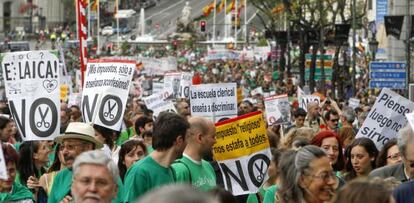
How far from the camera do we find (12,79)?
43.4 ft

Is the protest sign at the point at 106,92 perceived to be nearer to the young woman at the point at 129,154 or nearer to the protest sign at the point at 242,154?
the young woman at the point at 129,154

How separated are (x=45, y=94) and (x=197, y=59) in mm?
74770

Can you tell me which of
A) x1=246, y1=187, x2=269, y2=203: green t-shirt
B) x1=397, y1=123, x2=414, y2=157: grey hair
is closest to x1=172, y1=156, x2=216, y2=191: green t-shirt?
x1=246, y1=187, x2=269, y2=203: green t-shirt

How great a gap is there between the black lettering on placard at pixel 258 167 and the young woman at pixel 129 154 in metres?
1.34

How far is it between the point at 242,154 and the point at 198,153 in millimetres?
994

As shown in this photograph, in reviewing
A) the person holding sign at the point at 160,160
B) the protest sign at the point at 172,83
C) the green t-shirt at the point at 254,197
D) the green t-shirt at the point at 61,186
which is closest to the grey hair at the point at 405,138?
the person holding sign at the point at 160,160

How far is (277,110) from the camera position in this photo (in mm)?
22312

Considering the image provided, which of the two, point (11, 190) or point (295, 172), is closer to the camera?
point (295, 172)

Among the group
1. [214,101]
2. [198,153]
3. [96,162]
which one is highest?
[96,162]

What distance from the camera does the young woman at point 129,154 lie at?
40.5ft

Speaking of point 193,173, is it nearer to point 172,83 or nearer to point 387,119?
point 387,119

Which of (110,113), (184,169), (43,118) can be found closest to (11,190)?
(184,169)

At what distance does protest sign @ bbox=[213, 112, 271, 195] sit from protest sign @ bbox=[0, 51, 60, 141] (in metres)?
1.82

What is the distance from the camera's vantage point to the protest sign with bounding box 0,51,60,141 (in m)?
12.6
